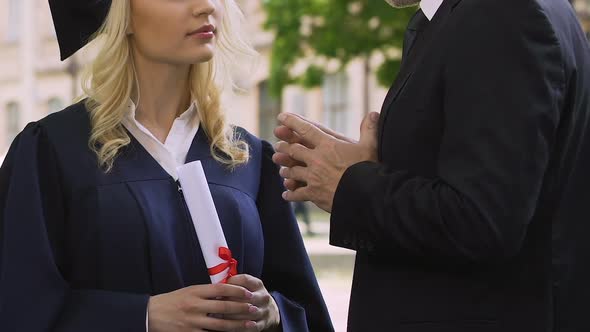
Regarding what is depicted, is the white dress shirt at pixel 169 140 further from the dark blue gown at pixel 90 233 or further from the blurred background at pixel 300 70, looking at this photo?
the blurred background at pixel 300 70

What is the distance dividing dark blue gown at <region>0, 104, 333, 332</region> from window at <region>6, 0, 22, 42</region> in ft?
121

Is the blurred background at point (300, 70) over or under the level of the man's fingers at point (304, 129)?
under

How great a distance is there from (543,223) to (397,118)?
35cm

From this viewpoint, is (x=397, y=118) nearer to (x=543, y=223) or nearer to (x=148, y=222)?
(x=543, y=223)

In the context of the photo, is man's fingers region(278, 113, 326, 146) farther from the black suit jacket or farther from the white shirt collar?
the white shirt collar

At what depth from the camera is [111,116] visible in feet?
9.34

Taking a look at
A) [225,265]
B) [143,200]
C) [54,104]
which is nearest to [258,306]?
[225,265]

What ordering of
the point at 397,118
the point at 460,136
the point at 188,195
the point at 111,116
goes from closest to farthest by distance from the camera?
1. the point at 460,136
2. the point at 397,118
3. the point at 188,195
4. the point at 111,116

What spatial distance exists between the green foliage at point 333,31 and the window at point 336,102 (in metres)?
11.2

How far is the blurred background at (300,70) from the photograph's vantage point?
16938 millimetres

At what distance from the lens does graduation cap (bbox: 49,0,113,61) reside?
9.48 feet

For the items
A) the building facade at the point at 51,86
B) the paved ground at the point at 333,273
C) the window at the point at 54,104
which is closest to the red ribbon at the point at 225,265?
the paved ground at the point at 333,273

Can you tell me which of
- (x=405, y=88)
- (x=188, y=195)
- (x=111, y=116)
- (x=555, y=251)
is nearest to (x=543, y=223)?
(x=555, y=251)

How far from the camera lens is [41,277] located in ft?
8.68
